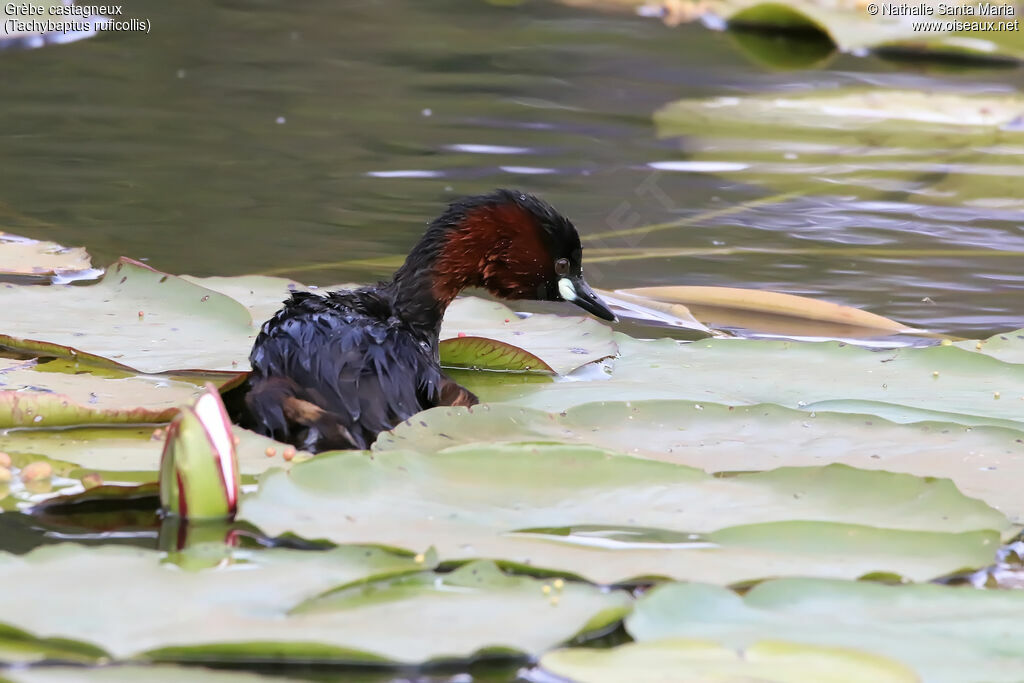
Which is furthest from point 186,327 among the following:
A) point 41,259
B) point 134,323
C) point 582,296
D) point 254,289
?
point 582,296

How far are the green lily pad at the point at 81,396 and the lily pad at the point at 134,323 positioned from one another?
0.16 feet

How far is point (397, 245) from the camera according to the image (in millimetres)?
4512

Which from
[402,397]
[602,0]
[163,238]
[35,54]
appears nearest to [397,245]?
[163,238]

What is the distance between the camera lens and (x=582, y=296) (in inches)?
136

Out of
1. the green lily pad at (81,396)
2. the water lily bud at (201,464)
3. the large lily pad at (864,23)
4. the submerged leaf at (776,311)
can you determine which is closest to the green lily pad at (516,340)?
the submerged leaf at (776,311)

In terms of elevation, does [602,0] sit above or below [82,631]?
above

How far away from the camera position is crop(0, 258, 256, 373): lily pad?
3025mm

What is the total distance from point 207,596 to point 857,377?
1.82m

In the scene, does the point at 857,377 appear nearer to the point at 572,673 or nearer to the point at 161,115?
the point at 572,673

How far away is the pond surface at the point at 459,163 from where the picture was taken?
14.6 feet

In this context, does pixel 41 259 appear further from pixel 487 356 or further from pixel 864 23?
pixel 864 23

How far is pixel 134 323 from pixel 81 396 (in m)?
0.57

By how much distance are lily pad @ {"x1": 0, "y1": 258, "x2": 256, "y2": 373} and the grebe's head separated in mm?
506

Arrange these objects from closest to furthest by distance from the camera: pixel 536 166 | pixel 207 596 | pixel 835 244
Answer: pixel 207 596 < pixel 835 244 < pixel 536 166
